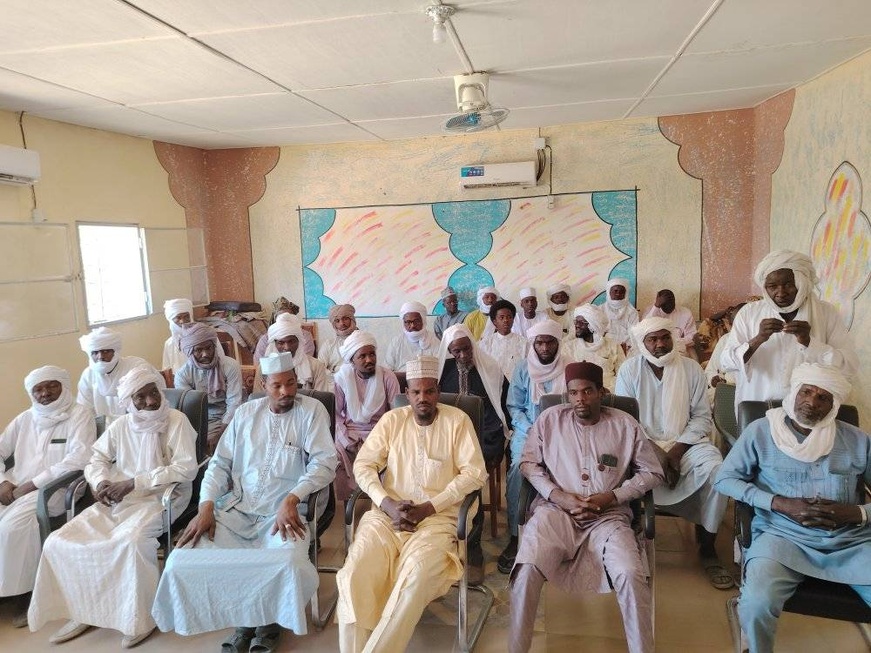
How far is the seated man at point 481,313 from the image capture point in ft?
19.8

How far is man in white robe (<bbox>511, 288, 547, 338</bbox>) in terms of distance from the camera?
574cm

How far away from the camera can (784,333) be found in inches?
121

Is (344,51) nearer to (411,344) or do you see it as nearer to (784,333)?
→ (411,344)

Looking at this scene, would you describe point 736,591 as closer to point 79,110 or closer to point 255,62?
point 255,62

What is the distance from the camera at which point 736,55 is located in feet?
12.4

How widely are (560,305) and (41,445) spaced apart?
4.59m

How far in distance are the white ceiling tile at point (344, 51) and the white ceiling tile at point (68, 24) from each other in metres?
0.35

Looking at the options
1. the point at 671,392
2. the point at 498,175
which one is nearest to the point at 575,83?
the point at 498,175

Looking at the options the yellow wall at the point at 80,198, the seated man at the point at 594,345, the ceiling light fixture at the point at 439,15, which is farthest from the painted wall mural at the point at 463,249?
the ceiling light fixture at the point at 439,15

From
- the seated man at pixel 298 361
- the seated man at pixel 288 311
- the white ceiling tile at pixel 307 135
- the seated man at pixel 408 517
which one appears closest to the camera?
the seated man at pixel 408 517

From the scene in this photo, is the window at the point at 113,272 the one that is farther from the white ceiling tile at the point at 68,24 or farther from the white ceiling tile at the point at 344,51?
the white ceiling tile at the point at 344,51

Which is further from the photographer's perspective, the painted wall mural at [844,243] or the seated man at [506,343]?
the seated man at [506,343]

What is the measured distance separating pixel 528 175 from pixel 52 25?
13.9ft

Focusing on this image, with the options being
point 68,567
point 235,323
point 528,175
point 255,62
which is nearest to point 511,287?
point 528,175
